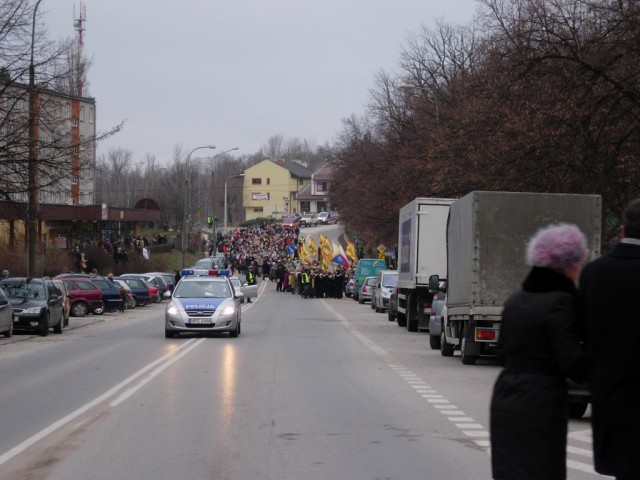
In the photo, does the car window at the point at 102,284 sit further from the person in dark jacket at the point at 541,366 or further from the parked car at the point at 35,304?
the person in dark jacket at the point at 541,366

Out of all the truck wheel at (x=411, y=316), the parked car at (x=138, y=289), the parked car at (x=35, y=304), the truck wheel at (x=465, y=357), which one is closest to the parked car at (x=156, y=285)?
the parked car at (x=138, y=289)

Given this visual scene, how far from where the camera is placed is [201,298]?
88.3 feet

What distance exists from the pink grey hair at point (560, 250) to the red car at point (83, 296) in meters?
36.5

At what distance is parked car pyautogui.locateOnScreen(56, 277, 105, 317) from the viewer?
133ft

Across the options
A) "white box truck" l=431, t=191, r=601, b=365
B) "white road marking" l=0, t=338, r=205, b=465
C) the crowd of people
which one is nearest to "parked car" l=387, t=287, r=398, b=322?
"white road marking" l=0, t=338, r=205, b=465

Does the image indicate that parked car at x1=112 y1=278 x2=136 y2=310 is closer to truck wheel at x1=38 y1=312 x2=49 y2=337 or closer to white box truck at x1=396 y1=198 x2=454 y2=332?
truck wheel at x1=38 y1=312 x2=49 y2=337

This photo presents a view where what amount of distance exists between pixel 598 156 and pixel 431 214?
17.5 ft

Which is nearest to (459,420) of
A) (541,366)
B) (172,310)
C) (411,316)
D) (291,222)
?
(541,366)

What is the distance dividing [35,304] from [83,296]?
12.3 meters

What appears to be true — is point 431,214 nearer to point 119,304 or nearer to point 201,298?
point 201,298

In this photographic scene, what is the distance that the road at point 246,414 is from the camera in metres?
8.83

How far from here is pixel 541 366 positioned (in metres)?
5.09

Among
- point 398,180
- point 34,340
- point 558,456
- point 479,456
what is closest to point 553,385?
point 558,456

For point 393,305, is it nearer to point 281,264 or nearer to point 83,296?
point 83,296
